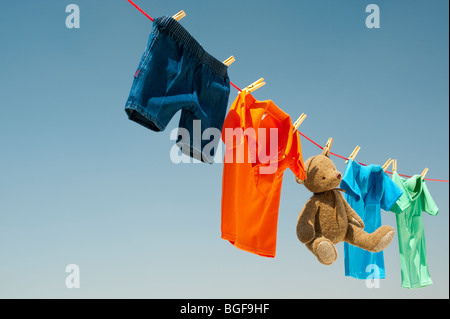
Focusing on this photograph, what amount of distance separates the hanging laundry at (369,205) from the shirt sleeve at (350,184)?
63 mm

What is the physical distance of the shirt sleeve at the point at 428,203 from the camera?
422 cm

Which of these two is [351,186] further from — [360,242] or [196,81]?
[196,81]

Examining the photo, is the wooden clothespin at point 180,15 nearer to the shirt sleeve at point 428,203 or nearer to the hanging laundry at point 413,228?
the hanging laundry at point 413,228

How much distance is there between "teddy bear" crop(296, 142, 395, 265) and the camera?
2892 mm

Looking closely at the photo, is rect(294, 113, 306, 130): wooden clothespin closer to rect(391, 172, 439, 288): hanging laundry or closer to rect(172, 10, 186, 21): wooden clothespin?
rect(172, 10, 186, 21): wooden clothespin

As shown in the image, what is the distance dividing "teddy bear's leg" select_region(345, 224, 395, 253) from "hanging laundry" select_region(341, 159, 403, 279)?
0.48 metres

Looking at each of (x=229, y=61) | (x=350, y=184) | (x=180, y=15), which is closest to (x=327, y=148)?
(x=350, y=184)

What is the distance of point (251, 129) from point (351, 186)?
3.44 ft

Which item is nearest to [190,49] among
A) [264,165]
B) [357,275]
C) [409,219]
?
[264,165]

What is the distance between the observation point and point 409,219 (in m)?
4.20

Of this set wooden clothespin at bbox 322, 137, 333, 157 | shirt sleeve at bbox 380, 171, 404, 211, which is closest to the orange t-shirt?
wooden clothespin at bbox 322, 137, 333, 157

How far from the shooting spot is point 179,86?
2.23 m

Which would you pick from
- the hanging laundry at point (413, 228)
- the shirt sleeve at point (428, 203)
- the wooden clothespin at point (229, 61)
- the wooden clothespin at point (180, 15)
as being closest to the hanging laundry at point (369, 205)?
the hanging laundry at point (413, 228)

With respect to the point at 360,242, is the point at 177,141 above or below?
above
